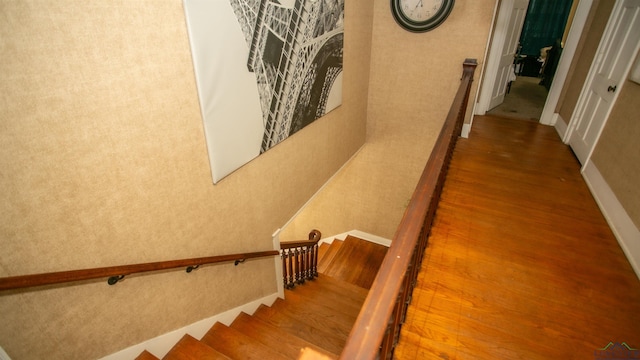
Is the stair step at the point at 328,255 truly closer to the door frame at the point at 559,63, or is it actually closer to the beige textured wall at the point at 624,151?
the door frame at the point at 559,63

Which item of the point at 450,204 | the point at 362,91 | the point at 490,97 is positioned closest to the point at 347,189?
the point at 362,91

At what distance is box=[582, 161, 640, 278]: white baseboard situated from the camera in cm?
217

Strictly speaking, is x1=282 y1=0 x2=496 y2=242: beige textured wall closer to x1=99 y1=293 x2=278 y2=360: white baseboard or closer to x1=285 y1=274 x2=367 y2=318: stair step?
x1=285 y1=274 x2=367 y2=318: stair step

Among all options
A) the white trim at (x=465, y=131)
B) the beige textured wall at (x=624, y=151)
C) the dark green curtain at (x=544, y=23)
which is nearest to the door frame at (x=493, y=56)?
the white trim at (x=465, y=131)

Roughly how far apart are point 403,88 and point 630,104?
260cm

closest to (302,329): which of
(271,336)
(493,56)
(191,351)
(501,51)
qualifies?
(271,336)

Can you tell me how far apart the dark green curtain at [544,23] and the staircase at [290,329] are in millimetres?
9140

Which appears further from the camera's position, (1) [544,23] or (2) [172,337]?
(1) [544,23]

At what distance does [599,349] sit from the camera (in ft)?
5.39

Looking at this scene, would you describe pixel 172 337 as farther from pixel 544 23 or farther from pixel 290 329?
pixel 544 23

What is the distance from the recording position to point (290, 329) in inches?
127

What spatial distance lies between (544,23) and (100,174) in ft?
36.6

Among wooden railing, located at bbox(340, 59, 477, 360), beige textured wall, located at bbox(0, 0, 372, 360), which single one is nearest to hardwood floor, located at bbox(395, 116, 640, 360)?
wooden railing, located at bbox(340, 59, 477, 360)

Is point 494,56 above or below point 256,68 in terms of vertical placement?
below
